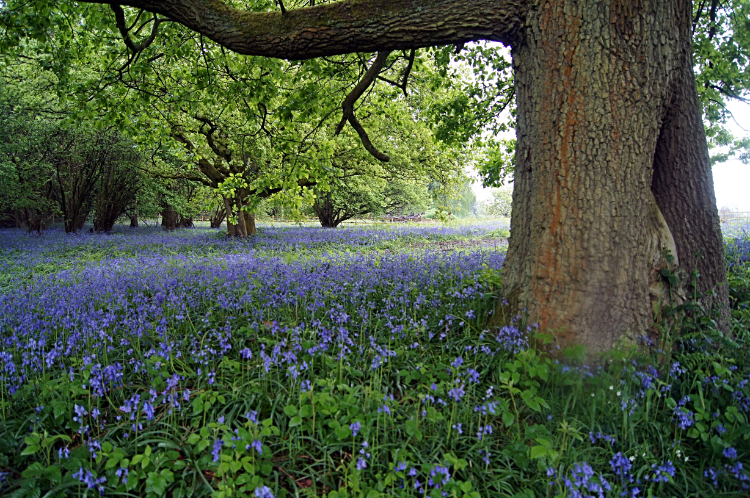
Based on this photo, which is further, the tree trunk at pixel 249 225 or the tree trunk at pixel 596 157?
the tree trunk at pixel 249 225

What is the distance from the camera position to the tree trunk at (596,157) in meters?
3.05

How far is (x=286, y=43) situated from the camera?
12.6 feet

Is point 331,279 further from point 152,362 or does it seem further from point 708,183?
point 708,183

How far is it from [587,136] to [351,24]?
233cm

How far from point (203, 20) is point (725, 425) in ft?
17.9

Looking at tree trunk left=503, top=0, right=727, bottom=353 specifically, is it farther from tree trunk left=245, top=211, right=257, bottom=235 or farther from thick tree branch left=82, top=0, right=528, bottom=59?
tree trunk left=245, top=211, right=257, bottom=235

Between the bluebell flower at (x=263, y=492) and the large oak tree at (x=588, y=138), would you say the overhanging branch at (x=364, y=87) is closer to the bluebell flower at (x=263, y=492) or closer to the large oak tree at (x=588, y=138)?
the large oak tree at (x=588, y=138)

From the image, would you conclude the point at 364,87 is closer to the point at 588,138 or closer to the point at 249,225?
the point at 588,138

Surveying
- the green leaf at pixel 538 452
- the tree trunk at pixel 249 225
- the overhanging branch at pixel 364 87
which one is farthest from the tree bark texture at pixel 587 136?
the tree trunk at pixel 249 225

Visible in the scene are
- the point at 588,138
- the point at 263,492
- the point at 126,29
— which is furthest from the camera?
the point at 126,29

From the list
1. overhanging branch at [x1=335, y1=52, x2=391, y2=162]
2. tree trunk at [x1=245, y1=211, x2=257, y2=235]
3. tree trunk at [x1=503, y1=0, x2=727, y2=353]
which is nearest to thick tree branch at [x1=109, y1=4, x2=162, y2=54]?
overhanging branch at [x1=335, y1=52, x2=391, y2=162]

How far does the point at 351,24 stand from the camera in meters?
3.66

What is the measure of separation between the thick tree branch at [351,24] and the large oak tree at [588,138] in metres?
0.02

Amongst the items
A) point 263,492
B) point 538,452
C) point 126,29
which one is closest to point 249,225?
point 126,29
